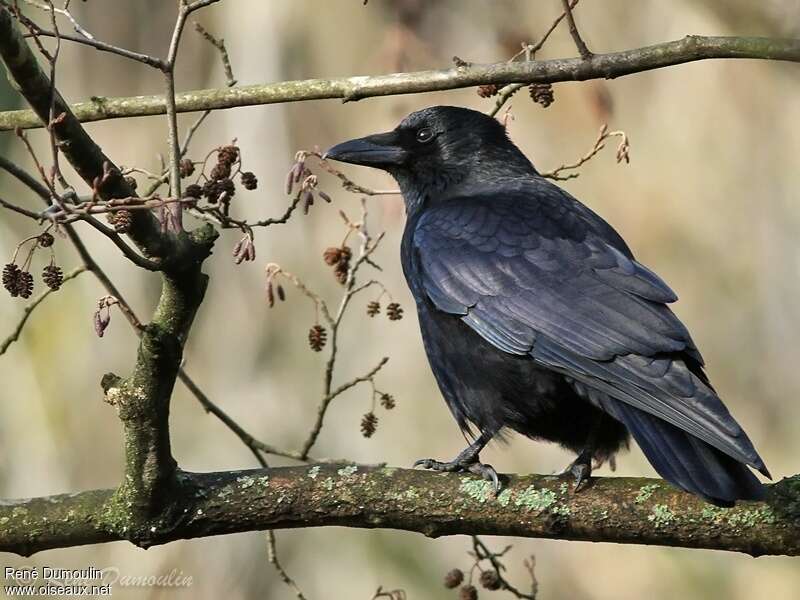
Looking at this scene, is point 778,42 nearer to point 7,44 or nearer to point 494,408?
point 494,408

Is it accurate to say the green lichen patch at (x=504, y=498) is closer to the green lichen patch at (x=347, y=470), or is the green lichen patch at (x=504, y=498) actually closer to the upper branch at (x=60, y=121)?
the green lichen patch at (x=347, y=470)

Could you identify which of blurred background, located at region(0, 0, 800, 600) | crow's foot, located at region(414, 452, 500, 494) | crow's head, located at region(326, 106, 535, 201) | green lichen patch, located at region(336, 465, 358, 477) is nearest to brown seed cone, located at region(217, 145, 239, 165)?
green lichen patch, located at region(336, 465, 358, 477)

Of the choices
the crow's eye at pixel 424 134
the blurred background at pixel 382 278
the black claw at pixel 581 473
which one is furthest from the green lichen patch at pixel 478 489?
the blurred background at pixel 382 278

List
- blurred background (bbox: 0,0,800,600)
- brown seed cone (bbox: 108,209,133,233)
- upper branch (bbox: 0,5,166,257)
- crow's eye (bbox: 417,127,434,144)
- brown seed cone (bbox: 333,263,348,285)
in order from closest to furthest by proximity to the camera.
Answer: upper branch (bbox: 0,5,166,257) < brown seed cone (bbox: 108,209,133,233) < brown seed cone (bbox: 333,263,348,285) < crow's eye (bbox: 417,127,434,144) < blurred background (bbox: 0,0,800,600)

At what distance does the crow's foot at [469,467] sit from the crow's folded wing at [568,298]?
0.42m

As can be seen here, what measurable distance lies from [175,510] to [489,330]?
1.35m

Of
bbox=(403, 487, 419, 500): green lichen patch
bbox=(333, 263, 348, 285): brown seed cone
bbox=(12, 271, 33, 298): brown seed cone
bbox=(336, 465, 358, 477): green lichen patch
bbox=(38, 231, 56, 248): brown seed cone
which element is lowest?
bbox=(403, 487, 419, 500): green lichen patch

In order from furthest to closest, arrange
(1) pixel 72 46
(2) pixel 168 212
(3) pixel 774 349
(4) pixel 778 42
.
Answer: (3) pixel 774 349
(1) pixel 72 46
(4) pixel 778 42
(2) pixel 168 212

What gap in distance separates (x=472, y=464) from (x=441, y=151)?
1783 mm

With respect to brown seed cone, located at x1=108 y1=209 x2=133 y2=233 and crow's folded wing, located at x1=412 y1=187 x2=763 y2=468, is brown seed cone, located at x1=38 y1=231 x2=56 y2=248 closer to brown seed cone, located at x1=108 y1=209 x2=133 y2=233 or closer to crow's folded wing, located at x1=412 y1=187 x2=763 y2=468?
brown seed cone, located at x1=108 y1=209 x2=133 y2=233

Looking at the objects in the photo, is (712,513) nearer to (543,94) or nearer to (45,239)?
(543,94)

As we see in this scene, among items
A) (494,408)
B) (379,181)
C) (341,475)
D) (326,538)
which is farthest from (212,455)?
(341,475)

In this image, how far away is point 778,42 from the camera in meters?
3.60

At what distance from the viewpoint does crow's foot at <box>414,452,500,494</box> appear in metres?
3.79
